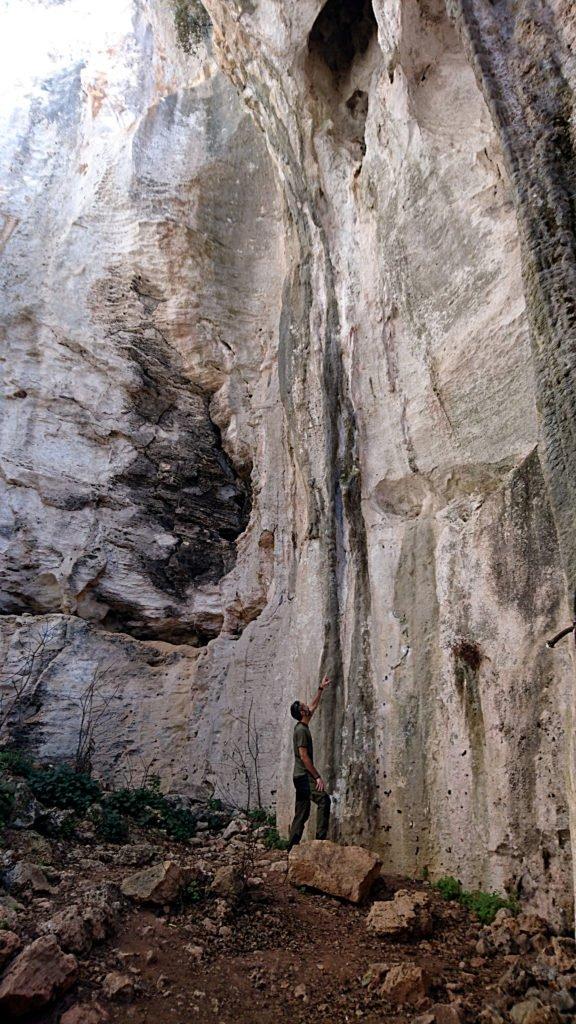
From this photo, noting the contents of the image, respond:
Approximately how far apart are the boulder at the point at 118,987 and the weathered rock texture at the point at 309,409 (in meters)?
2.34

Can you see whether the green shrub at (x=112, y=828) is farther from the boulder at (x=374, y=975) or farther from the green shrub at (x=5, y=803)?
the boulder at (x=374, y=975)

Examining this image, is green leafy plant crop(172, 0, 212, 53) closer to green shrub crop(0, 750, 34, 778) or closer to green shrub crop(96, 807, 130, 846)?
green shrub crop(0, 750, 34, 778)

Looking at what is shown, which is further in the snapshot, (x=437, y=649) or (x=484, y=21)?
(x=437, y=649)

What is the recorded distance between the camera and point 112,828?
5801mm

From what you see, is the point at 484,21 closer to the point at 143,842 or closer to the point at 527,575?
the point at 527,575

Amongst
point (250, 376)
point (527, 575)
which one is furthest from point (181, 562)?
point (527, 575)

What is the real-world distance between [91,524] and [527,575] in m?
6.25

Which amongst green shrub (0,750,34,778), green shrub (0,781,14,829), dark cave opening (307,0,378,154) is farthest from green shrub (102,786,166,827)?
dark cave opening (307,0,378,154)

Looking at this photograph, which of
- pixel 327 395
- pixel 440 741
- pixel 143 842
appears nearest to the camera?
pixel 440 741

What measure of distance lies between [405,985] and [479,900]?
1284 millimetres

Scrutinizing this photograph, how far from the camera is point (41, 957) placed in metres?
3.19

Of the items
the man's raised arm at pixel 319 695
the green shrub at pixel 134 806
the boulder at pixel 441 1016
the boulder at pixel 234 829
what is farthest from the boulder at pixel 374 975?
the green shrub at pixel 134 806

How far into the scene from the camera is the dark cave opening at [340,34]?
797 cm

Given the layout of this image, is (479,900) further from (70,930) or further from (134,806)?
(134,806)
